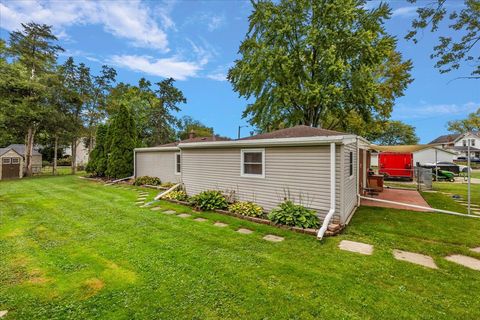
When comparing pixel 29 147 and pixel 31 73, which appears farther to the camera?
pixel 29 147

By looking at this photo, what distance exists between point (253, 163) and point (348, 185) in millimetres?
2819

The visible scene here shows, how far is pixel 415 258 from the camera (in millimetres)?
3959

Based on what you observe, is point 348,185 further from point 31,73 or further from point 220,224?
point 31,73

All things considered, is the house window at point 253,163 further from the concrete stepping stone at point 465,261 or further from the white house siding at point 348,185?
the concrete stepping stone at point 465,261

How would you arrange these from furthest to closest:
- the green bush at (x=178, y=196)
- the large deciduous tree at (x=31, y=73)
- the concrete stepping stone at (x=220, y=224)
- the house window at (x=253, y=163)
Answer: the large deciduous tree at (x=31, y=73), the green bush at (x=178, y=196), the house window at (x=253, y=163), the concrete stepping stone at (x=220, y=224)

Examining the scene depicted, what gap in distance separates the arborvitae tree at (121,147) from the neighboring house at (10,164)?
32.1ft

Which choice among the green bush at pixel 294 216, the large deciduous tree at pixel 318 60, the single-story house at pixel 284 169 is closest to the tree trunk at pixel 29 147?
the single-story house at pixel 284 169

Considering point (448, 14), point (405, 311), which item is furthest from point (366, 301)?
point (448, 14)

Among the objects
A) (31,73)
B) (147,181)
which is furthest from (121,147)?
(31,73)

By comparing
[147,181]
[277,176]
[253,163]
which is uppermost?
[253,163]

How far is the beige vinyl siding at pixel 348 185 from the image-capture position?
5.63 meters

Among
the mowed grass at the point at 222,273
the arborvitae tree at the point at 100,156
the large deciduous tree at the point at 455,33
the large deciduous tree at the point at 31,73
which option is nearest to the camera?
the mowed grass at the point at 222,273

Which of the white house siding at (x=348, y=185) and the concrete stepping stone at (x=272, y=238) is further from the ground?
the white house siding at (x=348, y=185)

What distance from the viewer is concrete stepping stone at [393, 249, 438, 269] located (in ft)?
12.3
